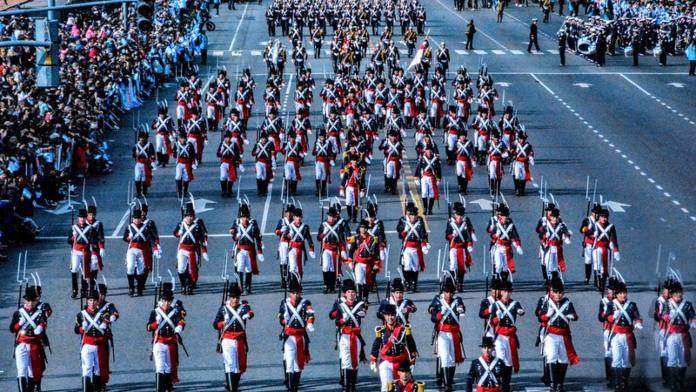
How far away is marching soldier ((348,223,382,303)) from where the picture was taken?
1105 inches

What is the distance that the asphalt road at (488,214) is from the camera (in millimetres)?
24234

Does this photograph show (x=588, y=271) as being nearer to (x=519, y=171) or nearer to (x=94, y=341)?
(x=519, y=171)

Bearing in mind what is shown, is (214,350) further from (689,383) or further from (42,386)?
(689,383)

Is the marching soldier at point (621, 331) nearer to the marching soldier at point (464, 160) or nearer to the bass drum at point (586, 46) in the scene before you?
the marching soldier at point (464, 160)

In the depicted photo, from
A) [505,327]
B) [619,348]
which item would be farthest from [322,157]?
[619,348]

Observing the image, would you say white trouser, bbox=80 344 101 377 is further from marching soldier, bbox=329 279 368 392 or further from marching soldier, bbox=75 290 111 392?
marching soldier, bbox=329 279 368 392

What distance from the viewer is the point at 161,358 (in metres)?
22.5

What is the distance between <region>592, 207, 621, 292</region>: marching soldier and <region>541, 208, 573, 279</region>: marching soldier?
55 centimetres

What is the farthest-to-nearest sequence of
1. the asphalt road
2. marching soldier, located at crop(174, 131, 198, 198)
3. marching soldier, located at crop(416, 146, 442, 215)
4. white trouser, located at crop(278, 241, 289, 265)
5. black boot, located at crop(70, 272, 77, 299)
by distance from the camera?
marching soldier, located at crop(174, 131, 198, 198), marching soldier, located at crop(416, 146, 442, 215), white trouser, located at crop(278, 241, 289, 265), black boot, located at crop(70, 272, 77, 299), the asphalt road

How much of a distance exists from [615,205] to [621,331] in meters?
15.5

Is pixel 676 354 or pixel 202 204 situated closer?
pixel 676 354

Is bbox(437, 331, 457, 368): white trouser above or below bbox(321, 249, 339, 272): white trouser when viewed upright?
above

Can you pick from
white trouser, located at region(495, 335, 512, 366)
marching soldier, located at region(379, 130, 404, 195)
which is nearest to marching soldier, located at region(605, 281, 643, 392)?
white trouser, located at region(495, 335, 512, 366)

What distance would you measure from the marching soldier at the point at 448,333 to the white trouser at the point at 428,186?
42.4ft
